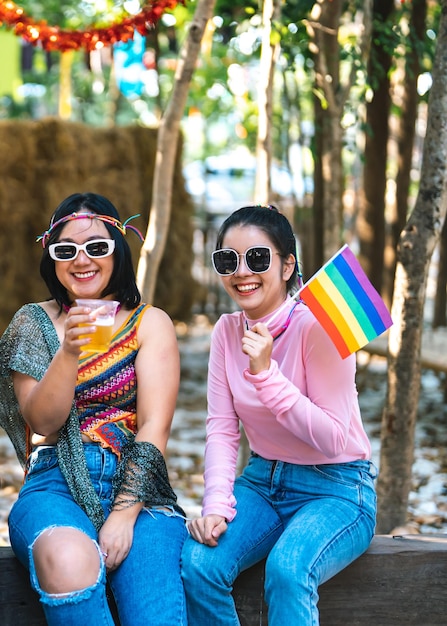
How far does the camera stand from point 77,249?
250cm

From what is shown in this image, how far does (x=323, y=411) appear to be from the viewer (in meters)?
2.33

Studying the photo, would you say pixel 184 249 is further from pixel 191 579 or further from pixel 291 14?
pixel 191 579

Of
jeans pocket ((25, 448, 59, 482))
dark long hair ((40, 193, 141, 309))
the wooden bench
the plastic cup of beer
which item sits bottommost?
the wooden bench

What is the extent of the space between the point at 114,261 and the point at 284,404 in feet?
2.29

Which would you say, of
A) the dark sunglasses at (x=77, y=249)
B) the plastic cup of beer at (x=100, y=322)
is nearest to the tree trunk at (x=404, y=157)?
the dark sunglasses at (x=77, y=249)

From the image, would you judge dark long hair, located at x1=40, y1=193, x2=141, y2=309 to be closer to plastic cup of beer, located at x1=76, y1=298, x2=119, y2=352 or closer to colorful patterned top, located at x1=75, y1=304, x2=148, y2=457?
colorful patterned top, located at x1=75, y1=304, x2=148, y2=457

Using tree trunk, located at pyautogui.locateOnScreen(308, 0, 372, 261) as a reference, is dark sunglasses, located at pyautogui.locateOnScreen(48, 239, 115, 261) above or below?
below

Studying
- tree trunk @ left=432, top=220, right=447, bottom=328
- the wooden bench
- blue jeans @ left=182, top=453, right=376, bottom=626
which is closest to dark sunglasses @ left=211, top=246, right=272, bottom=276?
blue jeans @ left=182, top=453, right=376, bottom=626

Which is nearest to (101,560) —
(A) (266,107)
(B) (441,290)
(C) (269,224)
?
(C) (269,224)

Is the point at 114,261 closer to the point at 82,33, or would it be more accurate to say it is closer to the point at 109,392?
the point at 109,392

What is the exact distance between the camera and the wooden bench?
2486mm

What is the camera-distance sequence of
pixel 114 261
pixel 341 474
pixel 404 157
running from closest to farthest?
1. pixel 341 474
2. pixel 114 261
3. pixel 404 157

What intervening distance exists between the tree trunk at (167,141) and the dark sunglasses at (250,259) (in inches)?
51.0

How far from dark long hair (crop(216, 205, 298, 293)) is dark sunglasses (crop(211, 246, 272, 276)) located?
0.06m
